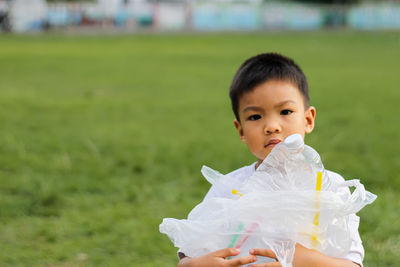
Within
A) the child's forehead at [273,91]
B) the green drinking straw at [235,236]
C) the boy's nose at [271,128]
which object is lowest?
the green drinking straw at [235,236]

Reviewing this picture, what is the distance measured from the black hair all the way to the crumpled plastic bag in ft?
0.94

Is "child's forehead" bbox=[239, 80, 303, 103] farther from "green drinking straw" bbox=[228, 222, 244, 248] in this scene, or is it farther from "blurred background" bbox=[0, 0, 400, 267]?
"blurred background" bbox=[0, 0, 400, 267]

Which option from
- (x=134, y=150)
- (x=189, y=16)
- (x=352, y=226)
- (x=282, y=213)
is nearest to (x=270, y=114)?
(x=282, y=213)

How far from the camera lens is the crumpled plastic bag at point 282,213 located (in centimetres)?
172

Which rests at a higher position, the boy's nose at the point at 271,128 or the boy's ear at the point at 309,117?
the boy's ear at the point at 309,117

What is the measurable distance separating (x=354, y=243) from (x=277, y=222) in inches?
12.8

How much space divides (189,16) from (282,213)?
142 feet

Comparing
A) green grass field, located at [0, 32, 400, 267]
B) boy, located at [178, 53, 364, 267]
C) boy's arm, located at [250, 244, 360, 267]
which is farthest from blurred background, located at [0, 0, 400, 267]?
boy's arm, located at [250, 244, 360, 267]

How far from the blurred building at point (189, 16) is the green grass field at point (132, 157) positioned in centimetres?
2704

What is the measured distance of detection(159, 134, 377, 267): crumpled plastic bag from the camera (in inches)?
67.6

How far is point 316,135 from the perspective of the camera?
20.8 feet

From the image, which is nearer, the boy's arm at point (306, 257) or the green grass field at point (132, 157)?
the boy's arm at point (306, 257)

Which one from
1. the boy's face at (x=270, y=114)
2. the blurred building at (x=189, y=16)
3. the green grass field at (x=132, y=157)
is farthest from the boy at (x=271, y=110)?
the blurred building at (x=189, y=16)

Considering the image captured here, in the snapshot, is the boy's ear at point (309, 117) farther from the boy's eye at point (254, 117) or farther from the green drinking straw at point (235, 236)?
the green drinking straw at point (235, 236)
